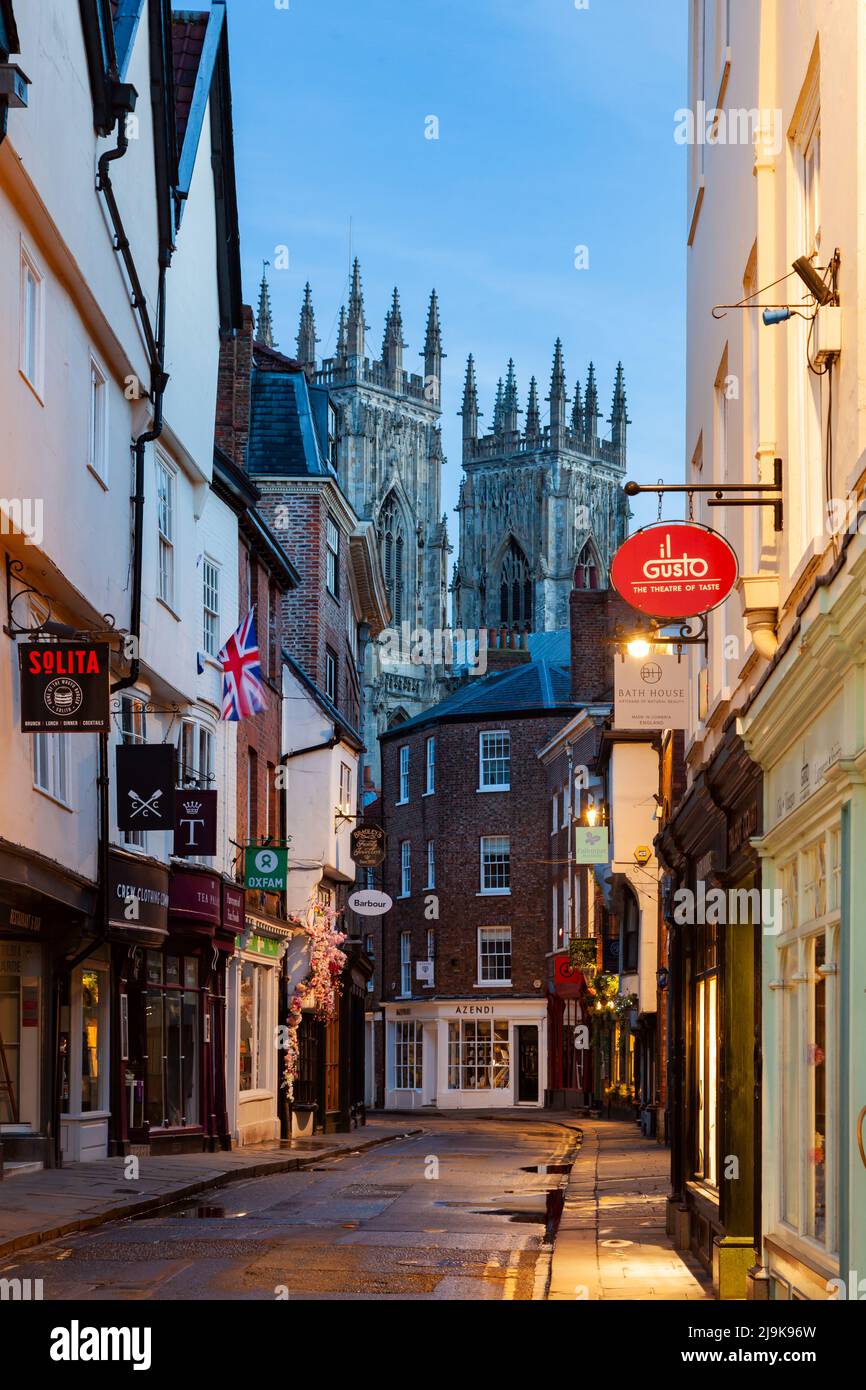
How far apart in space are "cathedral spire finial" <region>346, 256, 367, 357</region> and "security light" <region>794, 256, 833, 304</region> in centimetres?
13720

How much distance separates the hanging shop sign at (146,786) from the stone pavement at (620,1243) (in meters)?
6.40

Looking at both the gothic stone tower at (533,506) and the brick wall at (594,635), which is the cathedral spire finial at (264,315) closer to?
the gothic stone tower at (533,506)

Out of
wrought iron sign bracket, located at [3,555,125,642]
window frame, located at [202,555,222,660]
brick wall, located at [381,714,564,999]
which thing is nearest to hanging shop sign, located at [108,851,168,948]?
window frame, located at [202,555,222,660]

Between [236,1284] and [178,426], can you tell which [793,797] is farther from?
[178,426]

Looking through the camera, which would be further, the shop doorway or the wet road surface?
the shop doorway

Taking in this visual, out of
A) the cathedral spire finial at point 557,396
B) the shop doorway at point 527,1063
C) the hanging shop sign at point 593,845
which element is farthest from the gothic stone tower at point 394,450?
the hanging shop sign at point 593,845

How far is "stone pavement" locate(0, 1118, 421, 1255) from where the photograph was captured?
16094 millimetres

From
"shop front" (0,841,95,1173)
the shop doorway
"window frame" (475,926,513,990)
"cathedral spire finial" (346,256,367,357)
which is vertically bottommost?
the shop doorway

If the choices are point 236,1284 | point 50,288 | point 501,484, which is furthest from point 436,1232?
point 501,484

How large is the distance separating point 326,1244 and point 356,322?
133675mm

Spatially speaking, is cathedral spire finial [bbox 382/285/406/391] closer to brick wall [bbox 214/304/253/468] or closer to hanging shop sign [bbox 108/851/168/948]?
brick wall [bbox 214/304/253/468]

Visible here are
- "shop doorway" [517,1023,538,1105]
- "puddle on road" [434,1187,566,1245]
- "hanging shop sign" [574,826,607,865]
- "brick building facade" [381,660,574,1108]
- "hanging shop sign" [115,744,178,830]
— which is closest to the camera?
"puddle on road" [434,1187,566,1245]

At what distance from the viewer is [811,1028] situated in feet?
32.5
